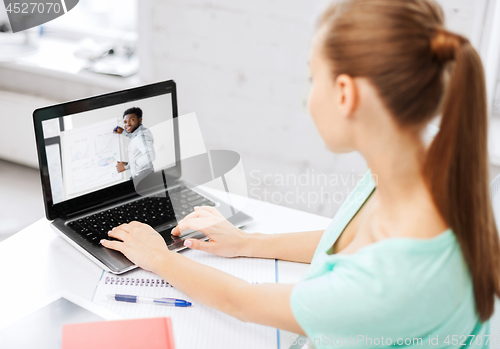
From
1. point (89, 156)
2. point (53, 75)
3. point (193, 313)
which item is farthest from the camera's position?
point (53, 75)

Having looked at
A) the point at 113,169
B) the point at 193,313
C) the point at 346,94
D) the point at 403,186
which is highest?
the point at 346,94

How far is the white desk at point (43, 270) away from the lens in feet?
2.69

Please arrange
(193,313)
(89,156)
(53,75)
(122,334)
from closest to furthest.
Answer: (122,334) < (193,313) < (89,156) < (53,75)

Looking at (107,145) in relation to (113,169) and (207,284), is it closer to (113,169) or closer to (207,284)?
(113,169)

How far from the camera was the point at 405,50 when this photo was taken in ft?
1.82

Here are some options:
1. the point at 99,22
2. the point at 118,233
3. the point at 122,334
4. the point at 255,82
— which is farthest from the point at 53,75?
the point at 122,334

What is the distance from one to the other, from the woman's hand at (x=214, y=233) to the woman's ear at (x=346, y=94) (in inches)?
17.2

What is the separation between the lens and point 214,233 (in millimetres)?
976

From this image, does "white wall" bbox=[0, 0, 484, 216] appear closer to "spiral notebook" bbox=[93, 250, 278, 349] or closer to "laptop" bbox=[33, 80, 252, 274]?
"laptop" bbox=[33, 80, 252, 274]

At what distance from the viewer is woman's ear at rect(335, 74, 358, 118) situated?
0.59m

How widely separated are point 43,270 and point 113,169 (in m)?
0.27

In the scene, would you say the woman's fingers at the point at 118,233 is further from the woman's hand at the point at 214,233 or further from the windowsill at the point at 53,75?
the windowsill at the point at 53,75

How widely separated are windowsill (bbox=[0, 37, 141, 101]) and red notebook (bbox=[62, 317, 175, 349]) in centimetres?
139

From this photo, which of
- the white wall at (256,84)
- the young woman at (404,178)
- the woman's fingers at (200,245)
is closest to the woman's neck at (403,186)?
the young woman at (404,178)
